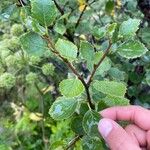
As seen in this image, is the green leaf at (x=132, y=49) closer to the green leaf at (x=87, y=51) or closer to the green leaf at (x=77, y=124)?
the green leaf at (x=87, y=51)

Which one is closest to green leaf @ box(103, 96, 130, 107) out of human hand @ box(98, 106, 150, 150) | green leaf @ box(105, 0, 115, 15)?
human hand @ box(98, 106, 150, 150)

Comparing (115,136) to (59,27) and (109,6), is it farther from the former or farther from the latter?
(109,6)

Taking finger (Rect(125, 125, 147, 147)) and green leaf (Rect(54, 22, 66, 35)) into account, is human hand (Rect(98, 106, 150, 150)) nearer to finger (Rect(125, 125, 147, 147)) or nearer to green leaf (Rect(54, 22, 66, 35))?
finger (Rect(125, 125, 147, 147))

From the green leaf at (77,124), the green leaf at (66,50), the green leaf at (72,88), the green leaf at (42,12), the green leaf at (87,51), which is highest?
the green leaf at (42,12)

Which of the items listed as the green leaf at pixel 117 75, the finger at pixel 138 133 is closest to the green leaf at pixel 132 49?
the finger at pixel 138 133

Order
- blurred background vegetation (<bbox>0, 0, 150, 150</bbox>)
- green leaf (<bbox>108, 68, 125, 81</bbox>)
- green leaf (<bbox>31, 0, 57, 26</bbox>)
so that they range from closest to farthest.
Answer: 1. green leaf (<bbox>31, 0, 57, 26</bbox>)
2. blurred background vegetation (<bbox>0, 0, 150, 150</bbox>)
3. green leaf (<bbox>108, 68, 125, 81</bbox>)

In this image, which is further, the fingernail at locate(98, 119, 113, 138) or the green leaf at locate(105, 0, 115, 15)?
the green leaf at locate(105, 0, 115, 15)

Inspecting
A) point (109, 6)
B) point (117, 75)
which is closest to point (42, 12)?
point (117, 75)

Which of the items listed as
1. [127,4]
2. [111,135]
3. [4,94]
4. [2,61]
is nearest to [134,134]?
[111,135]
